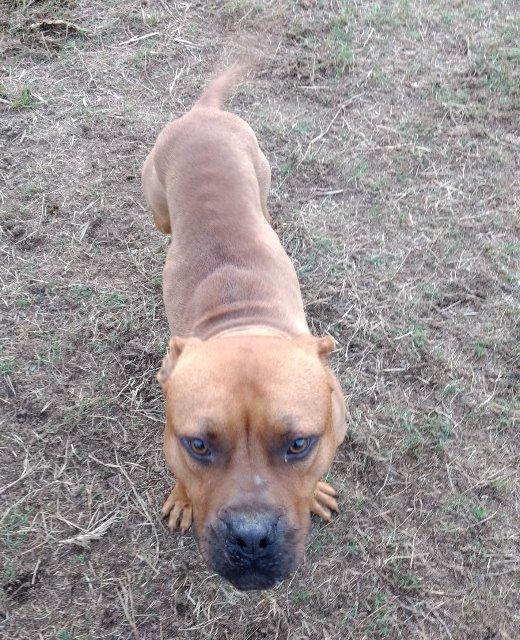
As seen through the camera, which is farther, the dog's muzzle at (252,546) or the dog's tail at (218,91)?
the dog's tail at (218,91)

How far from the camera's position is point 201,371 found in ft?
9.71

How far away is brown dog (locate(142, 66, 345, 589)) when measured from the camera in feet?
9.04

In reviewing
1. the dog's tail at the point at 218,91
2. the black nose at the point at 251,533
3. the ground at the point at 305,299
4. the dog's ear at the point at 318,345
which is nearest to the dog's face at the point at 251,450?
the black nose at the point at 251,533

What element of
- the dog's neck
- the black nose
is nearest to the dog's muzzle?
the black nose

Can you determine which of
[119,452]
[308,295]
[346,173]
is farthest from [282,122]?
[119,452]

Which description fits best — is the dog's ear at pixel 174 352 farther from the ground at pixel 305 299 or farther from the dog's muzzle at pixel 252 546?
the ground at pixel 305 299

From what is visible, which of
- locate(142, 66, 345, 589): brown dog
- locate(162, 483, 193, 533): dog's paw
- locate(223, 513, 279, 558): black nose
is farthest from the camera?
locate(162, 483, 193, 533): dog's paw

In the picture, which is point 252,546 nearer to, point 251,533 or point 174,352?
point 251,533

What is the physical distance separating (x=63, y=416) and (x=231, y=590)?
171 centimetres

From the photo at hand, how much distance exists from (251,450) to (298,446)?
0.22 metres

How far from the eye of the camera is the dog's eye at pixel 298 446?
2.85 m

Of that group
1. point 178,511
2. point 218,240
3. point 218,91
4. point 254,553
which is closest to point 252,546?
point 254,553

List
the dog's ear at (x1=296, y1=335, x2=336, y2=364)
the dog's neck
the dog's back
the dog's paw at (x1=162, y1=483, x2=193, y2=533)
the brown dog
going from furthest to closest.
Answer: the dog's paw at (x1=162, y1=483, x2=193, y2=533) < the dog's back < the dog's neck < the dog's ear at (x1=296, y1=335, x2=336, y2=364) < the brown dog

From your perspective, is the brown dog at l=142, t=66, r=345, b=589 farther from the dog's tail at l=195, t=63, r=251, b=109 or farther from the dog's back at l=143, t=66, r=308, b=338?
the dog's tail at l=195, t=63, r=251, b=109
